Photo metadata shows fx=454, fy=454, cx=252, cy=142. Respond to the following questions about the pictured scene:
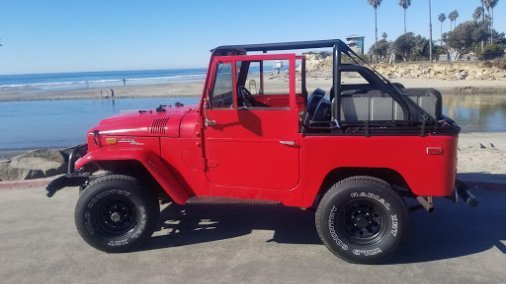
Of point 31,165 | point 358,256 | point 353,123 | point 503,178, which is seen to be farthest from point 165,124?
point 503,178

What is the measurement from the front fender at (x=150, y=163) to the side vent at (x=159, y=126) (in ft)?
0.71

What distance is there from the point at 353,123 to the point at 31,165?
593cm

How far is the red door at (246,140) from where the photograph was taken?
14.4ft

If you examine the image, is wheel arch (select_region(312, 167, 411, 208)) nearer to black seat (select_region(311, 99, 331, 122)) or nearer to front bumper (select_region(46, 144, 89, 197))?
black seat (select_region(311, 99, 331, 122))

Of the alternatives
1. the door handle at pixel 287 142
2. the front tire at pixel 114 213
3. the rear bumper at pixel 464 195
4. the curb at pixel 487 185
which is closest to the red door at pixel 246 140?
the door handle at pixel 287 142

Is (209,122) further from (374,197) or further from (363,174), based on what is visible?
(374,197)

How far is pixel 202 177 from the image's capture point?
4688 millimetres

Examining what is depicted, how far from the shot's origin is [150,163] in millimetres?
4570

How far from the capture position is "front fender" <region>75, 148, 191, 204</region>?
4566mm

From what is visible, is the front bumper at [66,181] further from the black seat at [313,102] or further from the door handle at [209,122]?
the black seat at [313,102]

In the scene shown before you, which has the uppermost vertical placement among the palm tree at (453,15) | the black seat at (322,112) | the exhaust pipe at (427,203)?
the palm tree at (453,15)

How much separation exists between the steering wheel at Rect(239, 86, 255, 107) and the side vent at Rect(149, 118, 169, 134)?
2.75 ft

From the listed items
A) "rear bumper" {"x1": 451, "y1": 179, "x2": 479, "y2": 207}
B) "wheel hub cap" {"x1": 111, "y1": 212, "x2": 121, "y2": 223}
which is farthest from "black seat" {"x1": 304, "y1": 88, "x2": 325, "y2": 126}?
"wheel hub cap" {"x1": 111, "y1": 212, "x2": 121, "y2": 223}

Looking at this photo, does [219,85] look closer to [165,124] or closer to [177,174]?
[165,124]
